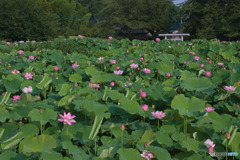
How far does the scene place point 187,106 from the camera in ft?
3.82

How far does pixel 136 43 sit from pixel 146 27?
73.9 feet

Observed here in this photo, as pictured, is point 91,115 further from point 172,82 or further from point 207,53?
point 207,53

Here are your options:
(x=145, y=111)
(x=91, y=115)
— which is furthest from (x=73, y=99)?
(x=145, y=111)

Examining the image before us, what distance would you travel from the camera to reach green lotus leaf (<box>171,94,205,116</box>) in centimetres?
113

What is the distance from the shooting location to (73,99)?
1282 mm

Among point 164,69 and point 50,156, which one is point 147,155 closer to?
point 50,156

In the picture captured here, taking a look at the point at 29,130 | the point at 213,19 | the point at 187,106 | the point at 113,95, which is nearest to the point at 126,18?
the point at 213,19

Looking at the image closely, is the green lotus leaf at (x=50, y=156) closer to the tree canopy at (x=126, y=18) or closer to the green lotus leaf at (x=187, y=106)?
the green lotus leaf at (x=187, y=106)

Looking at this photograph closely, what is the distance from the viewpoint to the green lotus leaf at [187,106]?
1.13m

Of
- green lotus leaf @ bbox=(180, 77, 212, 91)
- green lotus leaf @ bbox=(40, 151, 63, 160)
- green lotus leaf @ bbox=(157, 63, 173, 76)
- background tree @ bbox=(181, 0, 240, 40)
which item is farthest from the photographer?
background tree @ bbox=(181, 0, 240, 40)

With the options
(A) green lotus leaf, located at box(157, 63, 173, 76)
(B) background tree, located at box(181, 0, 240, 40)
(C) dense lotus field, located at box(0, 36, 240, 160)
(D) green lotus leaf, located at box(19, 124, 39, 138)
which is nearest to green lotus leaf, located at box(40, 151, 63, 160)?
(C) dense lotus field, located at box(0, 36, 240, 160)

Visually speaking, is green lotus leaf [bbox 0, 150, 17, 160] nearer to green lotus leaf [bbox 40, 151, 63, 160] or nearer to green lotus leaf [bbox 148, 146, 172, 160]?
green lotus leaf [bbox 40, 151, 63, 160]

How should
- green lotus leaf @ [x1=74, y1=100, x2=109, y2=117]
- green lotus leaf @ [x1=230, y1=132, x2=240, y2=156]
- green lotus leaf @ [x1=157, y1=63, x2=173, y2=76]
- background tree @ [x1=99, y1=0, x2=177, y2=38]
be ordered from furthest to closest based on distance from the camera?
1. background tree @ [x1=99, y1=0, x2=177, y2=38]
2. green lotus leaf @ [x1=157, y1=63, x2=173, y2=76]
3. green lotus leaf @ [x1=74, y1=100, x2=109, y2=117]
4. green lotus leaf @ [x1=230, y1=132, x2=240, y2=156]

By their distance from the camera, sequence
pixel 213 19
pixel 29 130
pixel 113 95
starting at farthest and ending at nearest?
pixel 213 19 < pixel 113 95 < pixel 29 130
